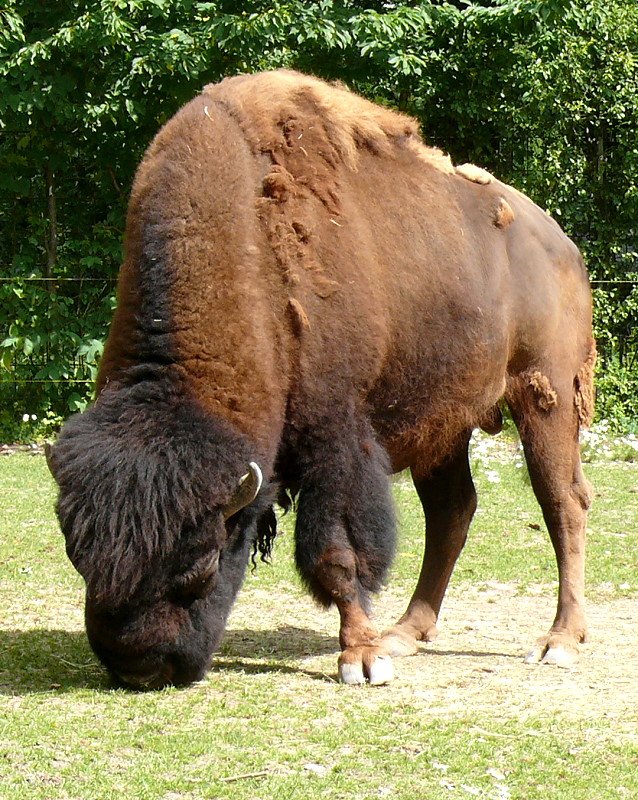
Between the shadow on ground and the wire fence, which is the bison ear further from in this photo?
the wire fence

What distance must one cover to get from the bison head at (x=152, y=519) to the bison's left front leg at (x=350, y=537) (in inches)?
15.0

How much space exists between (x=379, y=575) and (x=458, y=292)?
1473 mm

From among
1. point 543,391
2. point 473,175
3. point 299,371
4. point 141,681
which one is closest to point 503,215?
point 473,175

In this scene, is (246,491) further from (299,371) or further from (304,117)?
(304,117)

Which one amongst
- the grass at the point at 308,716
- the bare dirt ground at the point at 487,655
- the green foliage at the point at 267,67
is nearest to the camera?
the grass at the point at 308,716

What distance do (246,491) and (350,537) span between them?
29.3 inches

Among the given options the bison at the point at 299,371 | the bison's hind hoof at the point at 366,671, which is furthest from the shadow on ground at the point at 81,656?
the bison at the point at 299,371

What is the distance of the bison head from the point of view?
181 inches

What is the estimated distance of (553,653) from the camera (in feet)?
19.0

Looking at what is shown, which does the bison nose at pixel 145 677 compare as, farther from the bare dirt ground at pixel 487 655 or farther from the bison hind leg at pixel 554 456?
the bison hind leg at pixel 554 456

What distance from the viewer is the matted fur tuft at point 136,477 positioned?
4.59 meters

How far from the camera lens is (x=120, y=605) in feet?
15.2

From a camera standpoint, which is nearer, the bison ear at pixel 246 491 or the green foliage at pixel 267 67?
the bison ear at pixel 246 491

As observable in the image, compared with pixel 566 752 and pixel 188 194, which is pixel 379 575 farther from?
pixel 188 194
